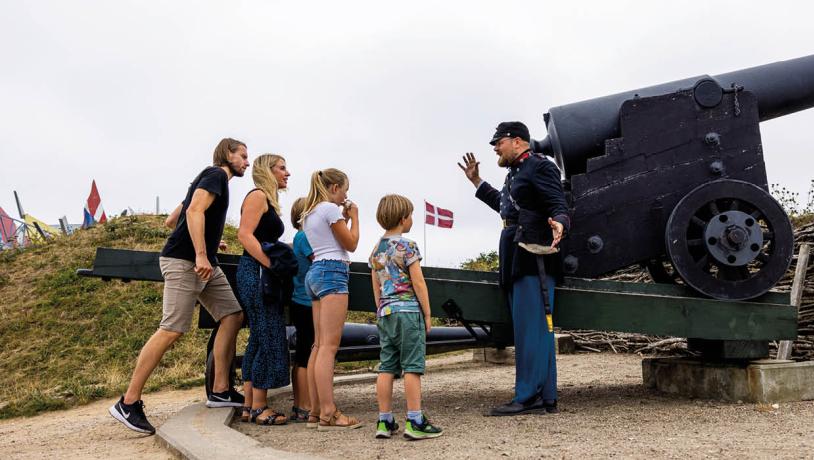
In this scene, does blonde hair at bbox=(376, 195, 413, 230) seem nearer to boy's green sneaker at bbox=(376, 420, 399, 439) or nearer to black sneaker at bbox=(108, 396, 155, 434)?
boy's green sneaker at bbox=(376, 420, 399, 439)

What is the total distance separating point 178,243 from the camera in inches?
194

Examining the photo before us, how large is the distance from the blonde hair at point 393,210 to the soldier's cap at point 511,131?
1120 millimetres

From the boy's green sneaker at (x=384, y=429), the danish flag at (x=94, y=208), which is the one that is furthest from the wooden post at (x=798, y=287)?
the danish flag at (x=94, y=208)

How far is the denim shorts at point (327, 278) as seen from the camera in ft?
15.0

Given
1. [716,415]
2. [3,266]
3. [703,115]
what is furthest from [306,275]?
[3,266]

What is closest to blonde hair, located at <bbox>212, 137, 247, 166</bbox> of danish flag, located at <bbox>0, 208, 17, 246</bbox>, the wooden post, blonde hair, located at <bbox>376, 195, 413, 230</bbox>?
blonde hair, located at <bbox>376, 195, 413, 230</bbox>

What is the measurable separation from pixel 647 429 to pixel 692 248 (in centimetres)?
158

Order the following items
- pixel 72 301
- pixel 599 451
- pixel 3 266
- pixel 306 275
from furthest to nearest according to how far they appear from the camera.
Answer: pixel 3 266, pixel 72 301, pixel 306 275, pixel 599 451

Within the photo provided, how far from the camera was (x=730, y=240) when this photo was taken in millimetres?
5152

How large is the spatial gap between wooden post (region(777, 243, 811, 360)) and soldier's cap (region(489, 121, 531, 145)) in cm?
370

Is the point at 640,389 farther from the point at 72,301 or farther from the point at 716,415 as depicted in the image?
the point at 72,301

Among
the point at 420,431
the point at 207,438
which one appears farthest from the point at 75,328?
the point at 420,431

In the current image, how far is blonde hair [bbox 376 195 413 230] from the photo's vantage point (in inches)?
170

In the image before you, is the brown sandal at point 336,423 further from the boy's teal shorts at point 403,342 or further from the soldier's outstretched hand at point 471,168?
the soldier's outstretched hand at point 471,168
